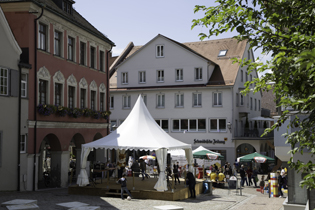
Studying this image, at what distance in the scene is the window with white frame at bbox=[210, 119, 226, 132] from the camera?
4488 cm

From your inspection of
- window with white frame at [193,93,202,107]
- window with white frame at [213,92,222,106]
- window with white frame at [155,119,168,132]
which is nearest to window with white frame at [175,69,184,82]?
window with white frame at [193,93,202,107]

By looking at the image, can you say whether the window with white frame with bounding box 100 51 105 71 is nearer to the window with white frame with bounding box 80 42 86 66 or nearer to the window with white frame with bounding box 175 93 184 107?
the window with white frame with bounding box 80 42 86 66

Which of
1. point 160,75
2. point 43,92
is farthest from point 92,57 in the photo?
point 160,75

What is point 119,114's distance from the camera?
49562mm

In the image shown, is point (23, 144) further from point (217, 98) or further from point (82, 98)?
point (217, 98)

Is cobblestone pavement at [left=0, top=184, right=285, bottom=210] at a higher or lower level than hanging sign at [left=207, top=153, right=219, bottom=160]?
lower

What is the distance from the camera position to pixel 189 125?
46406mm

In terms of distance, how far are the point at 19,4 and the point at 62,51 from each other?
4.52 metres

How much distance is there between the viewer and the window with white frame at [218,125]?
147 feet

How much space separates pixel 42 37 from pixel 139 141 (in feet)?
28.8

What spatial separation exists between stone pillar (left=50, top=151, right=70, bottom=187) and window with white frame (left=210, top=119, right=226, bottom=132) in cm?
2073

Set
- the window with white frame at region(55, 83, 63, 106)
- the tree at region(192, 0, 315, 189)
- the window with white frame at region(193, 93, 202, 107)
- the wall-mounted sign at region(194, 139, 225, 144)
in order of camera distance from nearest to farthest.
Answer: the tree at region(192, 0, 315, 189)
the window with white frame at region(55, 83, 63, 106)
the wall-mounted sign at region(194, 139, 225, 144)
the window with white frame at region(193, 93, 202, 107)

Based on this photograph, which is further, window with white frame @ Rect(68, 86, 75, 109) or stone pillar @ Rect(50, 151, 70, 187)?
window with white frame @ Rect(68, 86, 75, 109)

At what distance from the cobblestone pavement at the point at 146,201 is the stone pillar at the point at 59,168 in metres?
2.00
